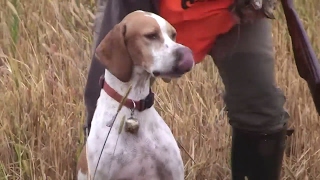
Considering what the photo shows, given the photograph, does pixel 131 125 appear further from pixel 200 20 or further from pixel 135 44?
pixel 200 20

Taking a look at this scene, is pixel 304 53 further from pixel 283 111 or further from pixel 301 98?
pixel 301 98

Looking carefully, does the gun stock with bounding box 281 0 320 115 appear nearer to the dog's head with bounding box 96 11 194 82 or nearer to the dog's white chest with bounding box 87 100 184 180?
the dog's head with bounding box 96 11 194 82

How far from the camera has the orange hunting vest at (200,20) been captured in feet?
9.36

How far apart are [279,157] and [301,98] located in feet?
1.94

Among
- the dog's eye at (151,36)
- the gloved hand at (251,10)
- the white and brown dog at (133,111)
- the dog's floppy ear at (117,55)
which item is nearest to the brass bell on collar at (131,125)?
the white and brown dog at (133,111)

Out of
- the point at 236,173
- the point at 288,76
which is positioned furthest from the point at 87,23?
the point at 236,173

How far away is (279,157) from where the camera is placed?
3172 mm

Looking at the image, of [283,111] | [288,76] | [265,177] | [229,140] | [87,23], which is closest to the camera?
[283,111]

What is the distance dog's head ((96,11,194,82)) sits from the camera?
9.14ft

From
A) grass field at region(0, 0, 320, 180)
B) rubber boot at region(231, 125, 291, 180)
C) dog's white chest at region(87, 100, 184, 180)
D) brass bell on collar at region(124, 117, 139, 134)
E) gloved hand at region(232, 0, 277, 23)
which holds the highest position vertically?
gloved hand at region(232, 0, 277, 23)

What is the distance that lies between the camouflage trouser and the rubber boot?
5 centimetres

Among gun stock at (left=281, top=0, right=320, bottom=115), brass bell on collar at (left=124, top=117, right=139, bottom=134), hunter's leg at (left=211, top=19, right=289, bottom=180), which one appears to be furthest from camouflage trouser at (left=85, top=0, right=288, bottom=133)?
brass bell on collar at (left=124, top=117, right=139, bottom=134)

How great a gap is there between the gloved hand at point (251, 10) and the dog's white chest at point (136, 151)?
1.57 feet

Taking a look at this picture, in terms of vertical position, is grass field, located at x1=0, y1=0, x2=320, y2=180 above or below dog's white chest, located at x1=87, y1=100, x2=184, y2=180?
below
